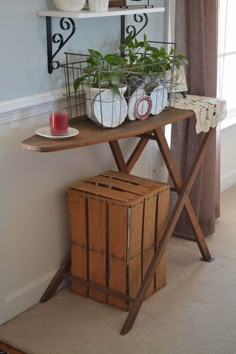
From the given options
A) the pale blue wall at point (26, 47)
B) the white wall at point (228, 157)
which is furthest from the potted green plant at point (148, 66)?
the white wall at point (228, 157)

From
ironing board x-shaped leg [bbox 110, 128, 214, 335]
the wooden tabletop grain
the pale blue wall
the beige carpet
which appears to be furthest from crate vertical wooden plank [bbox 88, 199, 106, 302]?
the pale blue wall

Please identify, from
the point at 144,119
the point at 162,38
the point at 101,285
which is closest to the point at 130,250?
the point at 101,285

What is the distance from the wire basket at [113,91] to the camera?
7.20 ft

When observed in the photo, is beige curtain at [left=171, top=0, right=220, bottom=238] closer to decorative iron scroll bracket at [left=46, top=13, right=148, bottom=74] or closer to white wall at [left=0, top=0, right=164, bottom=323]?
white wall at [left=0, top=0, right=164, bottom=323]

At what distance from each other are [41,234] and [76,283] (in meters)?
0.29

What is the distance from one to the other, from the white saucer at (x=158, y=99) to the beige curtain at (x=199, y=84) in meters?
0.49

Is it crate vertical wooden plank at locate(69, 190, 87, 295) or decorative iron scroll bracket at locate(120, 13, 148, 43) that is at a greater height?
decorative iron scroll bracket at locate(120, 13, 148, 43)

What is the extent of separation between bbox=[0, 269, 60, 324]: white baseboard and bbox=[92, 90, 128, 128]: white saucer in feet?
2.52

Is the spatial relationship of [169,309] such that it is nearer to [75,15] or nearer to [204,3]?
[75,15]

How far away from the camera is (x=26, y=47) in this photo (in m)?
2.16

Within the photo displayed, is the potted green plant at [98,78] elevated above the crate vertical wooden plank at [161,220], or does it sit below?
above

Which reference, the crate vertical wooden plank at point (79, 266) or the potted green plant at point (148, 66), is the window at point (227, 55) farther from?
the crate vertical wooden plank at point (79, 266)

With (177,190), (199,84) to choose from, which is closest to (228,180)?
(199,84)

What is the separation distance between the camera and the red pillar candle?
2051 mm
